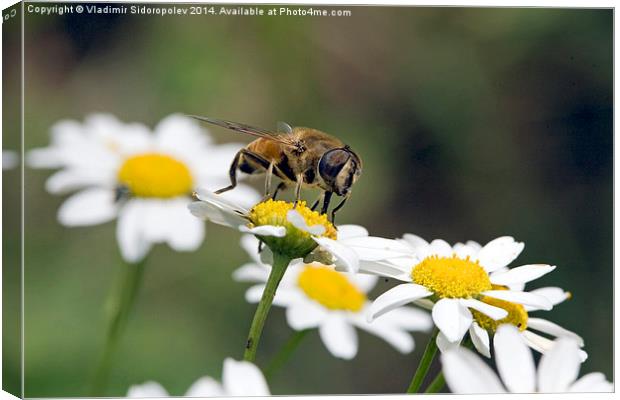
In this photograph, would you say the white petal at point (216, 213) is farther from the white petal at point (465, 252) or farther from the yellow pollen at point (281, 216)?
the white petal at point (465, 252)

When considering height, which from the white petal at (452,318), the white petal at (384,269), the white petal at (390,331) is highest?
the white petal at (384,269)

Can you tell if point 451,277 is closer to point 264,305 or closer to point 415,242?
point 415,242

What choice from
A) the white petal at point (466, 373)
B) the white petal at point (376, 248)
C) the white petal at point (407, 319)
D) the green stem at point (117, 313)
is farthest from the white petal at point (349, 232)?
the white petal at point (407, 319)

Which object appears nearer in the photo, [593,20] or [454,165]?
[593,20]

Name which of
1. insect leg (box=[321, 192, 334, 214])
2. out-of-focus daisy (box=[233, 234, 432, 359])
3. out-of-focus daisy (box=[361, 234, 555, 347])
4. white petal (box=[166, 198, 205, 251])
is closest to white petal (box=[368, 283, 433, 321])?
out-of-focus daisy (box=[361, 234, 555, 347])

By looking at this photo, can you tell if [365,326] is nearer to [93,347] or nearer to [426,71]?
Result: [93,347]

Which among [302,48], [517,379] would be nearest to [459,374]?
[517,379]
